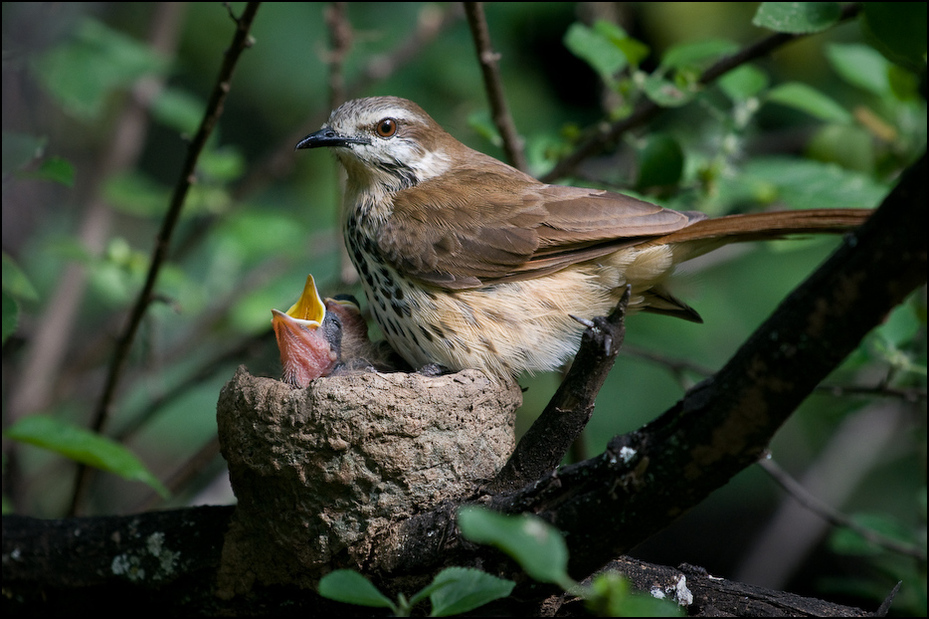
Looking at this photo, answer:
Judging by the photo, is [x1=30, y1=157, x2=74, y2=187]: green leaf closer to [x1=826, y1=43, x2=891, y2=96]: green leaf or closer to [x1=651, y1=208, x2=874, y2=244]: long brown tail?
[x1=651, y1=208, x2=874, y2=244]: long brown tail

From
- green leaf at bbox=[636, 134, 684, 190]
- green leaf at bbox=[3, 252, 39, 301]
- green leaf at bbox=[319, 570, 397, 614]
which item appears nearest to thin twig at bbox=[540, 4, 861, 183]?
green leaf at bbox=[636, 134, 684, 190]

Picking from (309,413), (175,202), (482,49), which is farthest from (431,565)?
(482,49)

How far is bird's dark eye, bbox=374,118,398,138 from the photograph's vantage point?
413 centimetres

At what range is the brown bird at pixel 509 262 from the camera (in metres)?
3.56

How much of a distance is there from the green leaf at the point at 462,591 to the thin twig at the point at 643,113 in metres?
2.96

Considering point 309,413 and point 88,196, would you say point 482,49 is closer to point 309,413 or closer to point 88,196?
point 309,413

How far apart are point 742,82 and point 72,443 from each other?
369 cm

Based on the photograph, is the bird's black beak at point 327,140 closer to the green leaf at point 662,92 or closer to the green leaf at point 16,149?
the green leaf at point 662,92

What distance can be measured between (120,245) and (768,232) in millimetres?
3742

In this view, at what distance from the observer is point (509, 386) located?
3492 millimetres

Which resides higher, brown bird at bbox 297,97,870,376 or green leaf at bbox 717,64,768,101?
green leaf at bbox 717,64,768,101

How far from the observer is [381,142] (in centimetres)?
412

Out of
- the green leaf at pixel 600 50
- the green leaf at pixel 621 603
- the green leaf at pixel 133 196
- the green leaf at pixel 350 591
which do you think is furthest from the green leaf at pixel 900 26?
the green leaf at pixel 133 196

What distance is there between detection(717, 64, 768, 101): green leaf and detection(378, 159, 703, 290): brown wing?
47.8 inches
